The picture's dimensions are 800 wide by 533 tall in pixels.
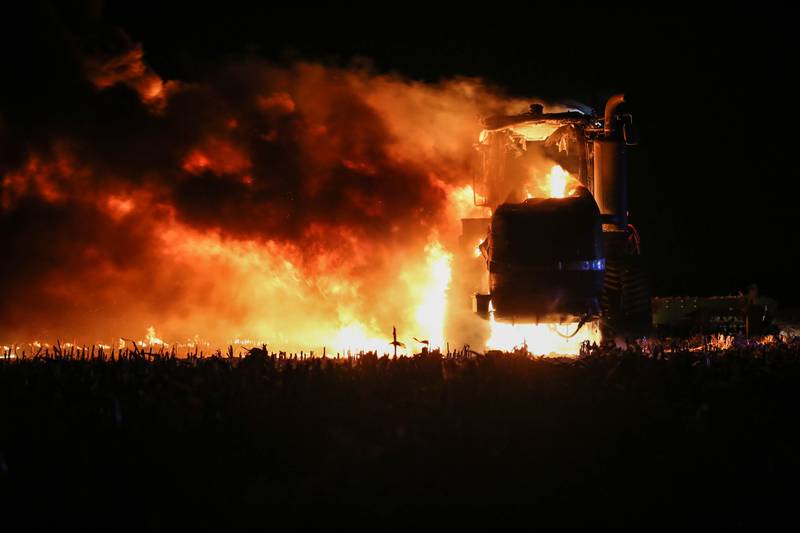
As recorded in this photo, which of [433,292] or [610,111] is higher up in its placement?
[610,111]

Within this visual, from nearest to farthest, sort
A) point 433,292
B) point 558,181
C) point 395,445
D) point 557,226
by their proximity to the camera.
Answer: point 395,445
point 557,226
point 558,181
point 433,292

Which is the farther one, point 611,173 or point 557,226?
point 611,173

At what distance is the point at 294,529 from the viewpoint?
5883mm

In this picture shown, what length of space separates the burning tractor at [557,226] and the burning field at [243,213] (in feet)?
5.99

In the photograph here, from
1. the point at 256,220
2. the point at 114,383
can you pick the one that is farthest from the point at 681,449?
the point at 256,220

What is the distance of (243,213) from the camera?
20.0 metres

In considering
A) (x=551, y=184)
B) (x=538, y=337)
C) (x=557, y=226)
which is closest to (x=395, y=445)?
(x=557, y=226)

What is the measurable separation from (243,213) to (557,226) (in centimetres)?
840

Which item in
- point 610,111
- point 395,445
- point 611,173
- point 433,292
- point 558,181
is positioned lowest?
point 395,445

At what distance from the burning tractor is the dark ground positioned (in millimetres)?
5867

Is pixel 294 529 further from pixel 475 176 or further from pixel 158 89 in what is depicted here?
pixel 158 89

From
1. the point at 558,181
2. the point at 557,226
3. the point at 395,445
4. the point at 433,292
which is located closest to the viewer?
the point at 395,445

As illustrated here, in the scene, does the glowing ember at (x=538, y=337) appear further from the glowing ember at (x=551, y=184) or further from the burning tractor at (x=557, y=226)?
the glowing ember at (x=551, y=184)

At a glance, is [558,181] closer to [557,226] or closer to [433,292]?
[433,292]
